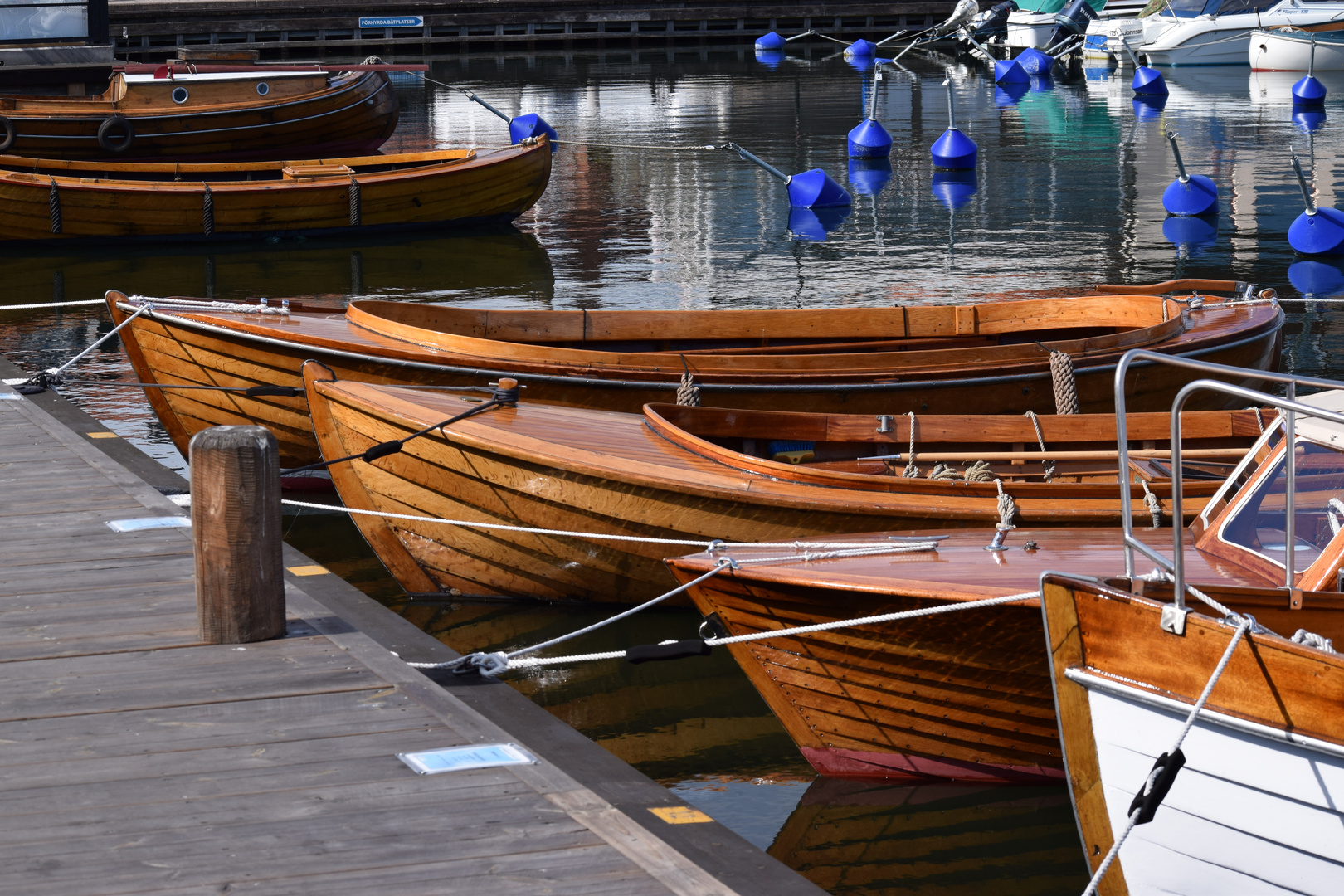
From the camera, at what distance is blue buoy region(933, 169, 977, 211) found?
21094 mm

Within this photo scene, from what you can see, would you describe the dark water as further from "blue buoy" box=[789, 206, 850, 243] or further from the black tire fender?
the black tire fender

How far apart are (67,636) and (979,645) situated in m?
3.36

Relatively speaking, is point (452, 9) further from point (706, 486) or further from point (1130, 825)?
point (1130, 825)

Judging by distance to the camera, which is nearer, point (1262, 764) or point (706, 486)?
point (1262, 764)

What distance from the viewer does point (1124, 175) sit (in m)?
23.1

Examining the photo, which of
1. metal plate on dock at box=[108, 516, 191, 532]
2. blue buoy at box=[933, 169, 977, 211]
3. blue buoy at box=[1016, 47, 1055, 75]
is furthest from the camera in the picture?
blue buoy at box=[1016, 47, 1055, 75]

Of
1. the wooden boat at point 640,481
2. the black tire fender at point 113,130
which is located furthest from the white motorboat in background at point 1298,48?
the wooden boat at point 640,481

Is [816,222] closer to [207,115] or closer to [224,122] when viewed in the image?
[224,122]

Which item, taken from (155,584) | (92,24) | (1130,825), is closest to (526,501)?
(155,584)

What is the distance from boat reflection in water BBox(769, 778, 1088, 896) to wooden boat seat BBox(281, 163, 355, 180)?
14744mm

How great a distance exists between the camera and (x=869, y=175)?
2370 centimetres

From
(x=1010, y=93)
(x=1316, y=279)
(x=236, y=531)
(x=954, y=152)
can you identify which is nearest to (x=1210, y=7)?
(x=1010, y=93)

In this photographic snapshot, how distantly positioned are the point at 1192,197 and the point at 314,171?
11.8 metres

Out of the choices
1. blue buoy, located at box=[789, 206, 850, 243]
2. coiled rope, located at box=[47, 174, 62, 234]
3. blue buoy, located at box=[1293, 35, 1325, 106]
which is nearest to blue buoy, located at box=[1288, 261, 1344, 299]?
blue buoy, located at box=[789, 206, 850, 243]
